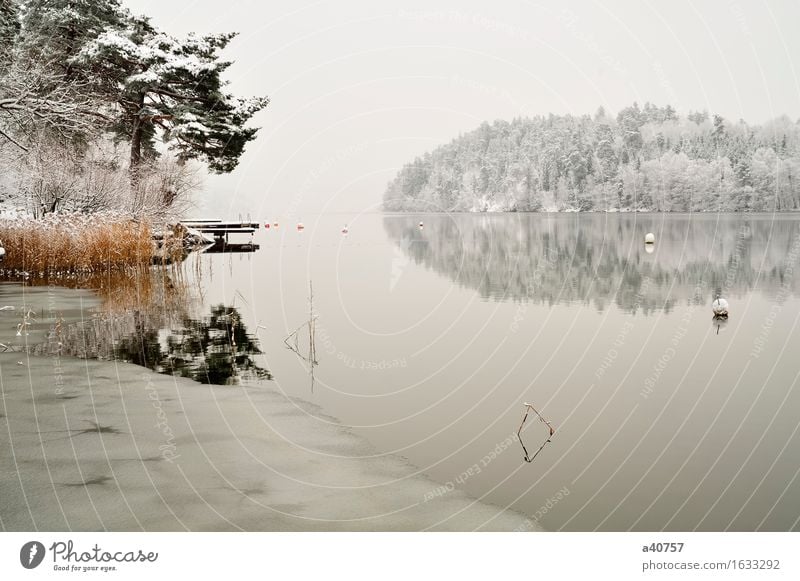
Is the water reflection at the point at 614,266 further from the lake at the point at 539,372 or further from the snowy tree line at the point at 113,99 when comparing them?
the snowy tree line at the point at 113,99

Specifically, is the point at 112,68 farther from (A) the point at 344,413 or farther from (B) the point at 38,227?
(A) the point at 344,413

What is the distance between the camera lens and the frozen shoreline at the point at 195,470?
16.7ft

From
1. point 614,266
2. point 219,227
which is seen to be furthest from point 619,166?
point 614,266

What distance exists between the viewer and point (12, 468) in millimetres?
5695

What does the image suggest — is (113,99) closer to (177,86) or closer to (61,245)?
(177,86)

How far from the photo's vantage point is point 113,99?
2695 cm

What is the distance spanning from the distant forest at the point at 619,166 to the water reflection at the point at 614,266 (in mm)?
20801

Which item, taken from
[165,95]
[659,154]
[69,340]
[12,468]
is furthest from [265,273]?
[659,154]

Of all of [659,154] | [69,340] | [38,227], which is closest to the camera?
[69,340]

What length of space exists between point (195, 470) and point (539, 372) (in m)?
6.12

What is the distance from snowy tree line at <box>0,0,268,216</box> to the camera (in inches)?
1022

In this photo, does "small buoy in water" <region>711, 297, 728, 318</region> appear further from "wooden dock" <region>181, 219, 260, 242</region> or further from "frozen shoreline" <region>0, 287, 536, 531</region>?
"wooden dock" <region>181, 219, 260, 242</region>

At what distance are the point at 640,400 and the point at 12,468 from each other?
698 cm

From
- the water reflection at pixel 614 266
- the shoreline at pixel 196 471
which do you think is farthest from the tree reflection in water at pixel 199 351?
the water reflection at pixel 614 266
